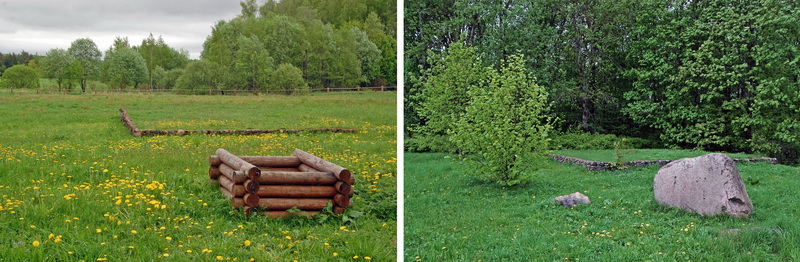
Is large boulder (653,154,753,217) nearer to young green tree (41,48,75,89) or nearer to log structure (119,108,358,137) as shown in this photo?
log structure (119,108,358,137)

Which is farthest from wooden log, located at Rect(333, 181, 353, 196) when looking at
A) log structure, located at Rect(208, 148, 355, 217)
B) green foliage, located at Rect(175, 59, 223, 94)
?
green foliage, located at Rect(175, 59, 223, 94)

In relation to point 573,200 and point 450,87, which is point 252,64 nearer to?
point 450,87

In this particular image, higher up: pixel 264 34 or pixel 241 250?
pixel 264 34

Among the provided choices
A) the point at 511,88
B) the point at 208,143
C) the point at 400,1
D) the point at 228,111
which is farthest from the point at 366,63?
the point at 400,1

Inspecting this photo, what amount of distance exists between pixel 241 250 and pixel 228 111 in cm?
1020

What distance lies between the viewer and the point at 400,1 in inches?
84.4

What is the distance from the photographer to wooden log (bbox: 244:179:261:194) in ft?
12.9

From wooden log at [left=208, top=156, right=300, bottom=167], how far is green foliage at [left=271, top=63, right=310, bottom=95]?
1016 centimetres

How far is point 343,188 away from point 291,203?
382 mm

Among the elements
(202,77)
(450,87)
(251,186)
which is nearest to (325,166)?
(251,186)

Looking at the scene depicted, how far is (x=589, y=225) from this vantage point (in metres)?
5.50

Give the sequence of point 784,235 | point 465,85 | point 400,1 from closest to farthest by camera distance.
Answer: point 400,1
point 784,235
point 465,85

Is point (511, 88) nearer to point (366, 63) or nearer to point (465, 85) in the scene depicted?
point (465, 85)

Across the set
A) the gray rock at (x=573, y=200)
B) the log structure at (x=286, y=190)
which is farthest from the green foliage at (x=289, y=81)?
the log structure at (x=286, y=190)
